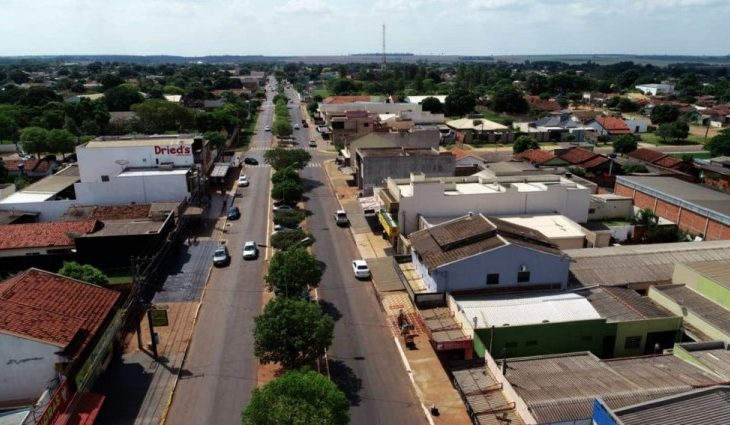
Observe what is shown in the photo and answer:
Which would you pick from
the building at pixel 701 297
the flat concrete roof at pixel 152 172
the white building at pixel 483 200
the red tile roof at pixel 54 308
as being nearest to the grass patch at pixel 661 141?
the white building at pixel 483 200

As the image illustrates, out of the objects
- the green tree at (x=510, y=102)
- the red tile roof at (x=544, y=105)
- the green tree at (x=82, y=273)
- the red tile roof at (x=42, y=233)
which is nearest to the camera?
the green tree at (x=82, y=273)

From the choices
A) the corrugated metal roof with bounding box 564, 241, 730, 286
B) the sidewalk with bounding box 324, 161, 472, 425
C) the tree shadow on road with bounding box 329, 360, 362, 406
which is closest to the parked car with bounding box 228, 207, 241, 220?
the sidewalk with bounding box 324, 161, 472, 425

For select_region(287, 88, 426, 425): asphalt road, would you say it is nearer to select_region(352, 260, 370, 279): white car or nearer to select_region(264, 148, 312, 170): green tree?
select_region(352, 260, 370, 279): white car

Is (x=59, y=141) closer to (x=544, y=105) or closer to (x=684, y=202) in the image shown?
(x=684, y=202)

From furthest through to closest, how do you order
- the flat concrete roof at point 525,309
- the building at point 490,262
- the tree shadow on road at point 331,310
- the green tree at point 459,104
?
1. the green tree at point 459,104
2. the tree shadow on road at point 331,310
3. the building at point 490,262
4. the flat concrete roof at point 525,309

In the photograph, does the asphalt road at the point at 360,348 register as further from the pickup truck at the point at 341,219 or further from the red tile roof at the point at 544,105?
the red tile roof at the point at 544,105

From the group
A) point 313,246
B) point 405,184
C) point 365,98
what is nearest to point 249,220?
point 313,246

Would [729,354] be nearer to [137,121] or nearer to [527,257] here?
[527,257]
